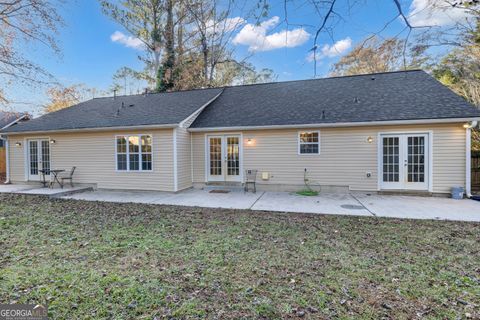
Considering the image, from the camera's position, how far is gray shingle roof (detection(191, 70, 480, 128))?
8.27 meters

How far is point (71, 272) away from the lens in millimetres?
3184

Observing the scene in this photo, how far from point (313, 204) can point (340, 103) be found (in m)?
4.58

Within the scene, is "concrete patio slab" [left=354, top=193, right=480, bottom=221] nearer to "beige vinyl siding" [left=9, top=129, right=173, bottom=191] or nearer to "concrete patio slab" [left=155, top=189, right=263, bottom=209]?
"concrete patio slab" [left=155, top=189, right=263, bottom=209]

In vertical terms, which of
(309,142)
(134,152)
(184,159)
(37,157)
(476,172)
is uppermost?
(309,142)

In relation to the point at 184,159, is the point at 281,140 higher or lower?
higher

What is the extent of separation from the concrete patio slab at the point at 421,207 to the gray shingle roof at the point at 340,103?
2.57 meters

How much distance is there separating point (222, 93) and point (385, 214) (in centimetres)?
948

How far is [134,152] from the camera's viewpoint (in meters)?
9.68

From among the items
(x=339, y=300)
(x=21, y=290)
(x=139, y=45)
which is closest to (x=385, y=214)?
(x=339, y=300)

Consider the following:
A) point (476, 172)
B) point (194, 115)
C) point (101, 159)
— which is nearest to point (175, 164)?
point (194, 115)

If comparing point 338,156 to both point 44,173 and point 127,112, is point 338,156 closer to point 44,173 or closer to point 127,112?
point 127,112

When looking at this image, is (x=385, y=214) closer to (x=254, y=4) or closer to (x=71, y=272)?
(x=254, y=4)

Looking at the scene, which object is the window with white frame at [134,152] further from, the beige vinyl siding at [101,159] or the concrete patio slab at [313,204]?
the concrete patio slab at [313,204]

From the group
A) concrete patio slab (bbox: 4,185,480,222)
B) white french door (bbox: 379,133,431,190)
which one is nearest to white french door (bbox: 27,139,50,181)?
concrete patio slab (bbox: 4,185,480,222)
